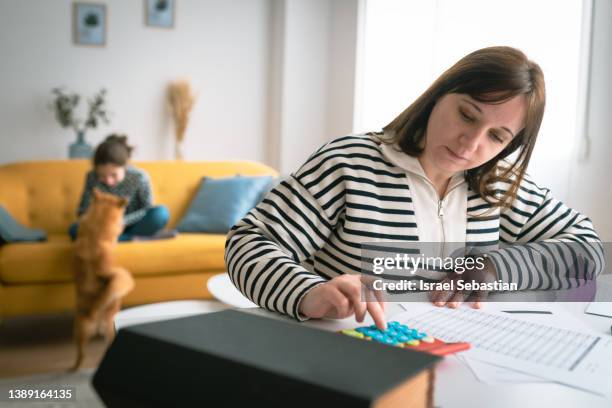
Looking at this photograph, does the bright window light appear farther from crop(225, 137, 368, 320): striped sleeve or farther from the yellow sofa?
crop(225, 137, 368, 320): striped sleeve

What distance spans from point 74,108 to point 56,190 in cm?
92

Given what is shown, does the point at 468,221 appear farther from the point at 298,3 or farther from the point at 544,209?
the point at 298,3

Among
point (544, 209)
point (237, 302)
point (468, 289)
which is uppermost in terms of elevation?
point (544, 209)

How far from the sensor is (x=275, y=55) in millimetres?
4664

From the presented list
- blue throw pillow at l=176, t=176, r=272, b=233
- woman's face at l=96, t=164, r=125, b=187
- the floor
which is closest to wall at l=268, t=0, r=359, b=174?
blue throw pillow at l=176, t=176, r=272, b=233

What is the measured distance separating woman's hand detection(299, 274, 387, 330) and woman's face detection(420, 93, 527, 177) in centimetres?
41

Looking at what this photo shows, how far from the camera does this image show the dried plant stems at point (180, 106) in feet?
14.3

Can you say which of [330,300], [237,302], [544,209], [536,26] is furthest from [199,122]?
[330,300]

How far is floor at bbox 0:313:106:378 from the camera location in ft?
8.10

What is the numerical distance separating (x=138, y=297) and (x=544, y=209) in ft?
7.37

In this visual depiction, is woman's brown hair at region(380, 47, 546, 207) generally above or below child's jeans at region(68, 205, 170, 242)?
above

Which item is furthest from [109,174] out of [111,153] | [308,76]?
[308,76]

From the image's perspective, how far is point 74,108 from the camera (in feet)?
13.6

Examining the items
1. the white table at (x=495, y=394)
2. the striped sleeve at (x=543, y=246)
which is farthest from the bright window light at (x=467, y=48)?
the white table at (x=495, y=394)
